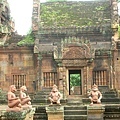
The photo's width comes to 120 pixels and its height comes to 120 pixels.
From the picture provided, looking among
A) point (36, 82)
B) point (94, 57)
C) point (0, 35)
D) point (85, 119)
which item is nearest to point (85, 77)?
point (94, 57)

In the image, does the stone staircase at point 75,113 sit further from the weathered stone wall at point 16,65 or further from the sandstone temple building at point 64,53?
the weathered stone wall at point 16,65

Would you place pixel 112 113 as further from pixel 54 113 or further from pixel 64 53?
pixel 64 53

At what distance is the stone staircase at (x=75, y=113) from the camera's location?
52.4ft

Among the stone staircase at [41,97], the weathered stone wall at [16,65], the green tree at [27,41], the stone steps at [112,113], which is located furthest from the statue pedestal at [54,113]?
the green tree at [27,41]

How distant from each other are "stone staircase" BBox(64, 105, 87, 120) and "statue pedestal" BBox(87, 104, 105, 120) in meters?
0.59

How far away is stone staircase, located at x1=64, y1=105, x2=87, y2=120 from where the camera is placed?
52.4 feet

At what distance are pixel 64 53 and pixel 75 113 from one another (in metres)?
5.94

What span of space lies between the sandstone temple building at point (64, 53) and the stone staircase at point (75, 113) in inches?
150

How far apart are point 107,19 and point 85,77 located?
232 inches

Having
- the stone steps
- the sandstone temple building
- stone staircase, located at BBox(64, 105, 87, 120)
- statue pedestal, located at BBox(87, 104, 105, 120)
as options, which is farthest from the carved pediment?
statue pedestal, located at BBox(87, 104, 105, 120)

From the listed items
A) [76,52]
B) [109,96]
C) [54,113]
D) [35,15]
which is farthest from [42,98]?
[35,15]

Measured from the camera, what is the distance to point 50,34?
75.3 feet

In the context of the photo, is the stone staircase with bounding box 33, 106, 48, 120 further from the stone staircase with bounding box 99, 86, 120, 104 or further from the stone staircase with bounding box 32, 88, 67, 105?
the stone staircase with bounding box 99, 86, 120, 104

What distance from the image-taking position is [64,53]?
A: 2123 cm
